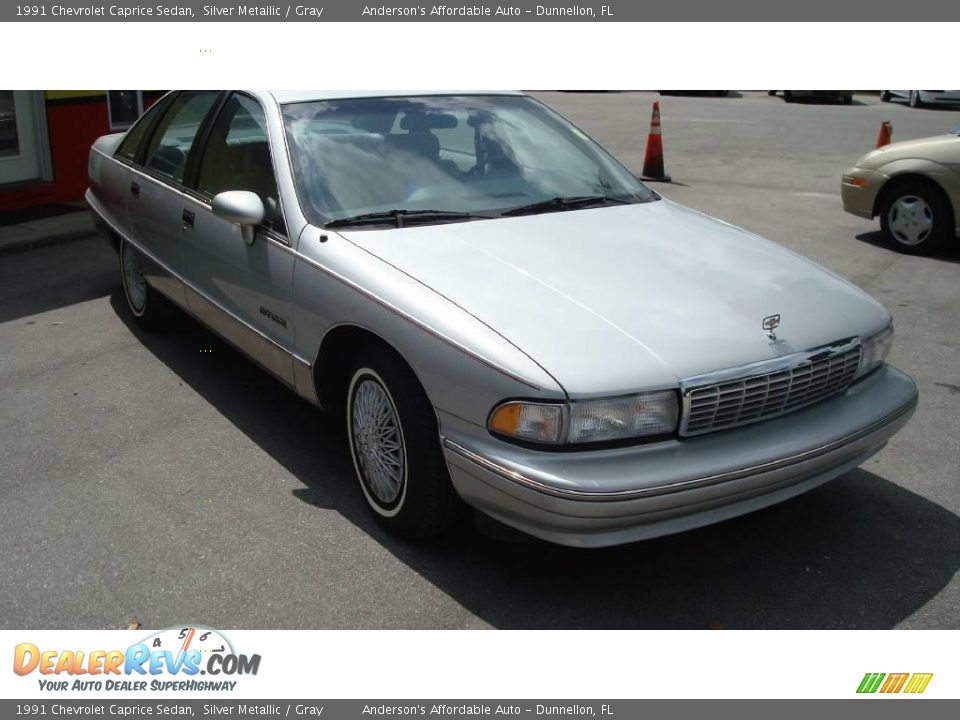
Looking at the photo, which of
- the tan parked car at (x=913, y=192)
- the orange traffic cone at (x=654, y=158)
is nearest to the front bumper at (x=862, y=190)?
the tan parked car at (x=913, y=192)

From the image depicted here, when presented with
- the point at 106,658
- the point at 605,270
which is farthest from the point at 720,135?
the point at 106,658

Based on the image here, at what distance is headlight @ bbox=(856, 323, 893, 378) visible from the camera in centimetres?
371

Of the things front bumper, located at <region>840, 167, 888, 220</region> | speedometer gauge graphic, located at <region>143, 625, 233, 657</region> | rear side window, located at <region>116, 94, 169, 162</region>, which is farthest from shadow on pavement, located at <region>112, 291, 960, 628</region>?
front bumper, located at <region>840, 167, 888, 220</region>

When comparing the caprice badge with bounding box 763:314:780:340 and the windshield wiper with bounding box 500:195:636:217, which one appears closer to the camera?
the caprice badge with bounding box 763:314:780:340

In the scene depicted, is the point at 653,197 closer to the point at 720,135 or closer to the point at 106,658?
the point at 106,658

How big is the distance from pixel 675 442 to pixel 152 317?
3.86 meters

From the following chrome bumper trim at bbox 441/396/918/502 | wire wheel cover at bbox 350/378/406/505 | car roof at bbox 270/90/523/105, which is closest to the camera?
chrome bumper trim at bbox 441/396/918/502

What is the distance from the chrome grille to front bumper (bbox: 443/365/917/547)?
48mm

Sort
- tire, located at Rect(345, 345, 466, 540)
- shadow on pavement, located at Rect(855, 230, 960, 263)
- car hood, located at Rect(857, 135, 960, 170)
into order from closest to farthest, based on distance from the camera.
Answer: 1. tire, located at Rect(345, 345, 466, 540)
2. car hood, located at Rect(857, 135, 960, 170)
3. shadow on pavement, located at Rect(855, 230, 960, 263)

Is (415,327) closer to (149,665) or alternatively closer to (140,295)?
(149,665)

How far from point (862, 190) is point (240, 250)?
20.4ft

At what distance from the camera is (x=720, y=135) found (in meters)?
17.6

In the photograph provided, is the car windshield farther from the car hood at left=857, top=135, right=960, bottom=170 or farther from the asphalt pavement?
the car hood at left=857, top=135, right=960, bottom=170

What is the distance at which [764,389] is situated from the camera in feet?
10.8
